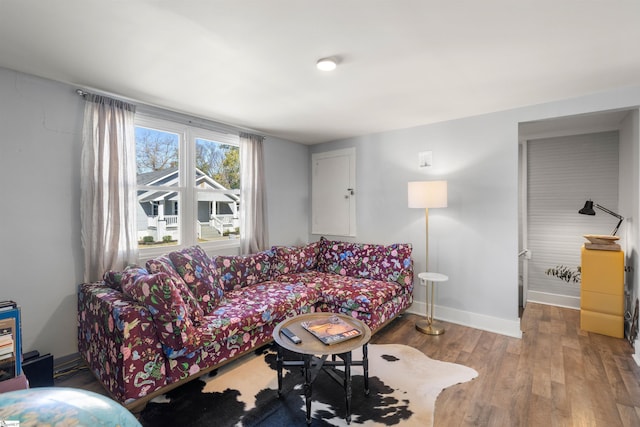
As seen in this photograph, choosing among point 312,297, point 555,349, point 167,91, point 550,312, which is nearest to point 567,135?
point 550,312

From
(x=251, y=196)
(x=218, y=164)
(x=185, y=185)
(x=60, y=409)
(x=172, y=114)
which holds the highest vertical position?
(x=172, y=114)

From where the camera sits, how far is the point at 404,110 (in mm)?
3129

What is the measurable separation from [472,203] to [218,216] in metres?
2.97

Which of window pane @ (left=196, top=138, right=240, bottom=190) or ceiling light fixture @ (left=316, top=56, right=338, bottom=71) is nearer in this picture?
ceiling light fixture @ (left=316, top=56, right=338, bottom=71)

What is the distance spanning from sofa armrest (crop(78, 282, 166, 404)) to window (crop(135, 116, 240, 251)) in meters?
0.98

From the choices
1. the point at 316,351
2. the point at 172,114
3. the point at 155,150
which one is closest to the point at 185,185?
the point at 155,150

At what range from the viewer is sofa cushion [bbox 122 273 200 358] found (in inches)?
75.0

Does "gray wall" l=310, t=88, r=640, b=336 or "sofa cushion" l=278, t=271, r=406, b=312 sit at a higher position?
"gray wall" l=310, t=88, r=640, b=336

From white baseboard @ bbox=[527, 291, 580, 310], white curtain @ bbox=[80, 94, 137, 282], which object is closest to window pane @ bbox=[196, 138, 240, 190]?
white curtain @ bbox=[80, 94, 137, 282]

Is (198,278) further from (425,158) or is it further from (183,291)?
(425,158)

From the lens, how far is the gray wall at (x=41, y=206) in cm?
219

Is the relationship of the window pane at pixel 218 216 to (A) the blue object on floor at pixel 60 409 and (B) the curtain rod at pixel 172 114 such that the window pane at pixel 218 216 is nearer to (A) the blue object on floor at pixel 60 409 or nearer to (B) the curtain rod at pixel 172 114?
(B) the curtain rod at pixel 172 114

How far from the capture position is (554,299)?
13.1 feet

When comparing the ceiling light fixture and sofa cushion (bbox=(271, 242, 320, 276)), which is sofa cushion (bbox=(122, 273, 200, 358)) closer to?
sofa cushion (bbox=(271, 242, 320, 276))
